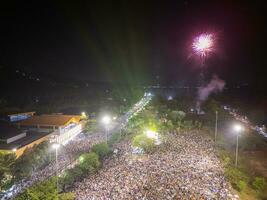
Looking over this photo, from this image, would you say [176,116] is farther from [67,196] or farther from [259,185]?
[67,196]

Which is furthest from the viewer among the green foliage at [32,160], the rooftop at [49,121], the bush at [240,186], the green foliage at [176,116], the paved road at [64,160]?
the green foliage at [176,116]

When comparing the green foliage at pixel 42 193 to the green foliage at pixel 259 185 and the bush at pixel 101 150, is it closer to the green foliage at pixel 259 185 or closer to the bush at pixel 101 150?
the bush at pixel 101 150

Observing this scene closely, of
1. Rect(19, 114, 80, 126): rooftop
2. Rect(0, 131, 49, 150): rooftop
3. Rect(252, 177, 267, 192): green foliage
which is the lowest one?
Rect(252, 177, 267, 192): green foliage

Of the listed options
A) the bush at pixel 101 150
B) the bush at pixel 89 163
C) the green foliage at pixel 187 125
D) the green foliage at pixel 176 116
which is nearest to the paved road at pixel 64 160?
the bush at pixel 89 163

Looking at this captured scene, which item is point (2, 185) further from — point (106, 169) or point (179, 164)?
Answer: point (179, 164)

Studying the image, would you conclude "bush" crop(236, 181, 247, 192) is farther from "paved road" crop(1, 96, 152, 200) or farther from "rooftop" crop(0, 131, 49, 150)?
"rooftop" crop(0, 131, 49, 150)

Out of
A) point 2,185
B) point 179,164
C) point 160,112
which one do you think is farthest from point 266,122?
point 2,185

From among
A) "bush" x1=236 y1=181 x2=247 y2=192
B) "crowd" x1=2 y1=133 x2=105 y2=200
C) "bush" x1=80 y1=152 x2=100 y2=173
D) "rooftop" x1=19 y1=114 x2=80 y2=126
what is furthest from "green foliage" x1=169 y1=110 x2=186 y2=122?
"bush" x1=236 y1=181 x2=247 y2=192
